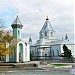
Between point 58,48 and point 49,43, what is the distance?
7511mm

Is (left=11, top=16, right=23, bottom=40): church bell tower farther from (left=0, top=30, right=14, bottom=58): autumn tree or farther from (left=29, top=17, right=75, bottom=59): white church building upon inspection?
(left=29, top=17, right=75, bottom=59): white church building

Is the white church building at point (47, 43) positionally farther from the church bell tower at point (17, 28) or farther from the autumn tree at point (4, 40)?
A: the autumn tree at point (4, 40)

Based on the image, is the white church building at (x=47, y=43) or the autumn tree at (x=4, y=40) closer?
the autumn tree at (x=4, y=40)

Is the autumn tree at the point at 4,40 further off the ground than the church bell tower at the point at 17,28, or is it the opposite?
the church bell tower at the point at 17,28

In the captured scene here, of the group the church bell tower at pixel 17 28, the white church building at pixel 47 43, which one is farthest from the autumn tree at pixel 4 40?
the white church building at pixel 47 43

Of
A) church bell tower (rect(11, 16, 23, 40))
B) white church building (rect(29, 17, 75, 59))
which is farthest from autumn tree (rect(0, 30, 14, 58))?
white church building (rect(29, 17, 75, 59))

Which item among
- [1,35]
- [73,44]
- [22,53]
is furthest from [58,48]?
[1,35]

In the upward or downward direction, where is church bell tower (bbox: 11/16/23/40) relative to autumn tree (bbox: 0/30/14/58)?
upward

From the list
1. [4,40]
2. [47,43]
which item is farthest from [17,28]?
[47,43]

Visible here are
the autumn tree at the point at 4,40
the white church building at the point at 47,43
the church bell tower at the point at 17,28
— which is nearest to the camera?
the autumn tree at the point at 4,40

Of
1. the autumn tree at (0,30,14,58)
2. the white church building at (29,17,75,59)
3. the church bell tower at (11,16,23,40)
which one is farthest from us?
the white church building at (29,17,75,59)

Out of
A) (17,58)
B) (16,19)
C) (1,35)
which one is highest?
(16,19)

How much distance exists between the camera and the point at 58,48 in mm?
102250

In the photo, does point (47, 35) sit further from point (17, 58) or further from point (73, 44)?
point (17, 58)
